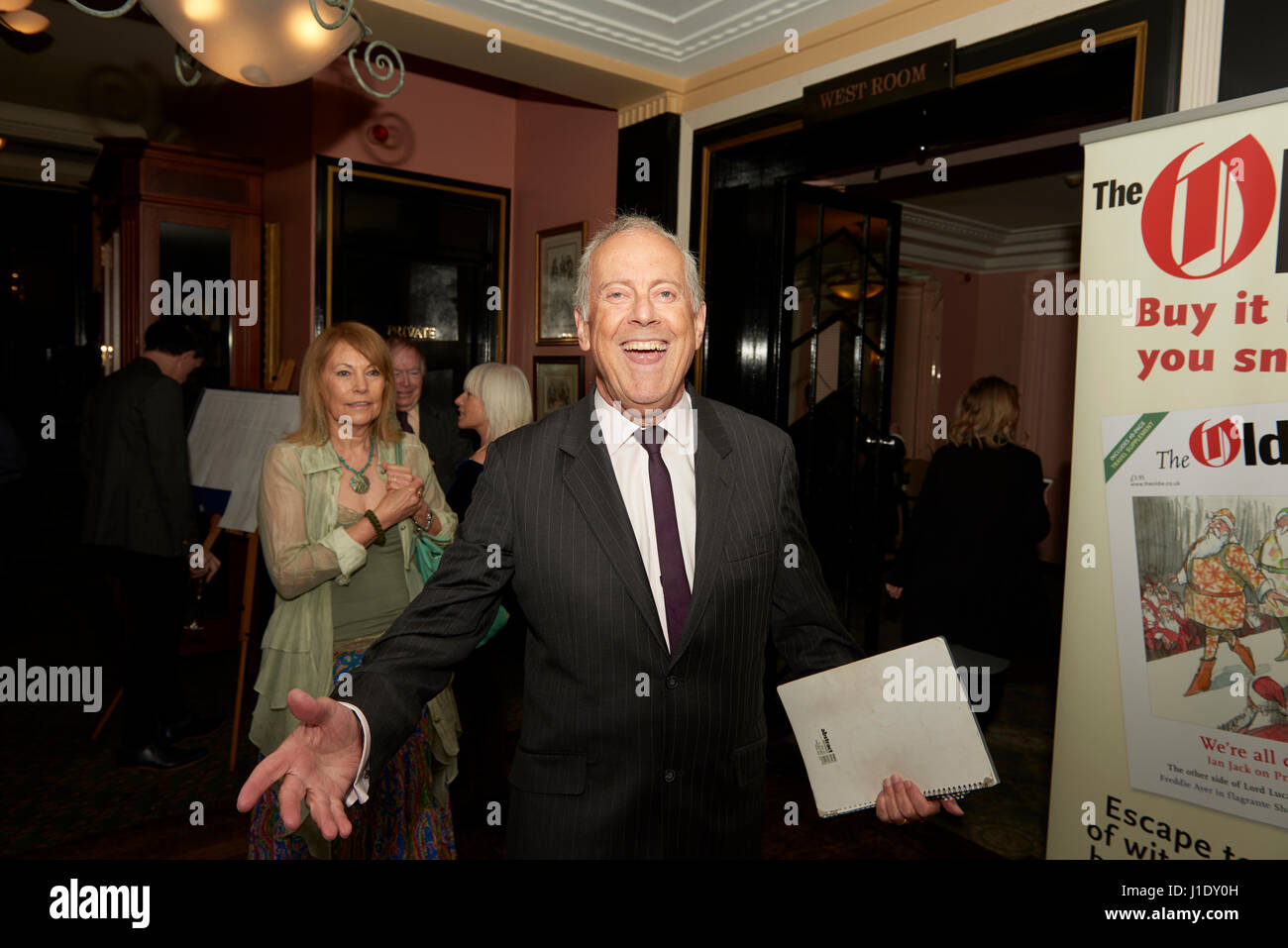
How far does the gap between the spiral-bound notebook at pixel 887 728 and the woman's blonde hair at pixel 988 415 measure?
2112 millimetres

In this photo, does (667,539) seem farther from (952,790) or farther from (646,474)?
(952,790)

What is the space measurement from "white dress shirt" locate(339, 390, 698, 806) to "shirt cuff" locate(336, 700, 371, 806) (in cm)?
49

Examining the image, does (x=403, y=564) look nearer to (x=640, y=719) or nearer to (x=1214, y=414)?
(x=640, y=719)

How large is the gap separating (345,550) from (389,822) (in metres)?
0.71

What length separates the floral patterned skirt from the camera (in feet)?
6.77

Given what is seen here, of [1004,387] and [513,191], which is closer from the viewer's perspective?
[1004,387]

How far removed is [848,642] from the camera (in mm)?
1539

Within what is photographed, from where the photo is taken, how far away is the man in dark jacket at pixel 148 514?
349cm

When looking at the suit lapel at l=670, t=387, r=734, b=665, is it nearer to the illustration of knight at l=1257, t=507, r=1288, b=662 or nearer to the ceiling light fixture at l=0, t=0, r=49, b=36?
the illustration of knight at l=1257, t=507, r=1288, b=662

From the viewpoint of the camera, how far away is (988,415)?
325 cm

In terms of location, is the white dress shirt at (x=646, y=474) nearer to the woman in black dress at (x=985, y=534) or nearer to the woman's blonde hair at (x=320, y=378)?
the woman's blonde hair at (x=320, y=378)

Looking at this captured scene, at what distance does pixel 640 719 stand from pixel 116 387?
3.15 metres

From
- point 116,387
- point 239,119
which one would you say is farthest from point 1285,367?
point 239,119

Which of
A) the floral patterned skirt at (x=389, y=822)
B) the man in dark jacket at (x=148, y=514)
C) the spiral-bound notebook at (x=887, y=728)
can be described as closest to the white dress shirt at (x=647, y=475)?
the spiral-bound notebook at (x=887, y=728)
